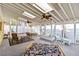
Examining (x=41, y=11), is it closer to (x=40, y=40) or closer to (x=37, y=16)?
(x=37, y=16)

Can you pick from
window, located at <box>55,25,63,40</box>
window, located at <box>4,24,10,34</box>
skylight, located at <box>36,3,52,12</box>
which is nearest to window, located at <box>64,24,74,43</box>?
window, located at <box>55,25,63,40</box>

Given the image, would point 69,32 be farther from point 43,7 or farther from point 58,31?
point 43,7

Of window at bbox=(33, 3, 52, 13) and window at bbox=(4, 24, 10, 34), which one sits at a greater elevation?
window at bbox=(33, 3, 52, 13)

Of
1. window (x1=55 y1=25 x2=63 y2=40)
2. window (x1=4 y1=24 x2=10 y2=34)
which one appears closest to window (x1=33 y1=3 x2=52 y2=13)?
window (x1=55 y1=25 x2=63 y2=40)

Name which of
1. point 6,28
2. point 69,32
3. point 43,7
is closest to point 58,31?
point 69,32

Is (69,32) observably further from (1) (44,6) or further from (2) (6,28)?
(2) (6,28)

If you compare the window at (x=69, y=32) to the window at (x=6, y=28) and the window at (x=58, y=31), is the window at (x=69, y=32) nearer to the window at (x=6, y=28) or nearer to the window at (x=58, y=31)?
the window at (x=58, y=31)

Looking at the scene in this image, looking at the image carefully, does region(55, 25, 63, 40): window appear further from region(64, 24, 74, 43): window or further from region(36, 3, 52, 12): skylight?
region(36, 3, 52, 12): skylight

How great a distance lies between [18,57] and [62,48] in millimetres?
884

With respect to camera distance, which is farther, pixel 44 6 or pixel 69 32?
pixel 69 32

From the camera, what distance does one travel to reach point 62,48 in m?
2.66

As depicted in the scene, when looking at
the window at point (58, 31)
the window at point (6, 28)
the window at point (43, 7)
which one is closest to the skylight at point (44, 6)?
the window at point (43, 7)

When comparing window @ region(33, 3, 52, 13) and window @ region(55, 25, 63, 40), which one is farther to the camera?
window @ region(55, 25, 63, 40)

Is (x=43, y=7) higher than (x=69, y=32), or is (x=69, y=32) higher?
(x=43, y=7)
